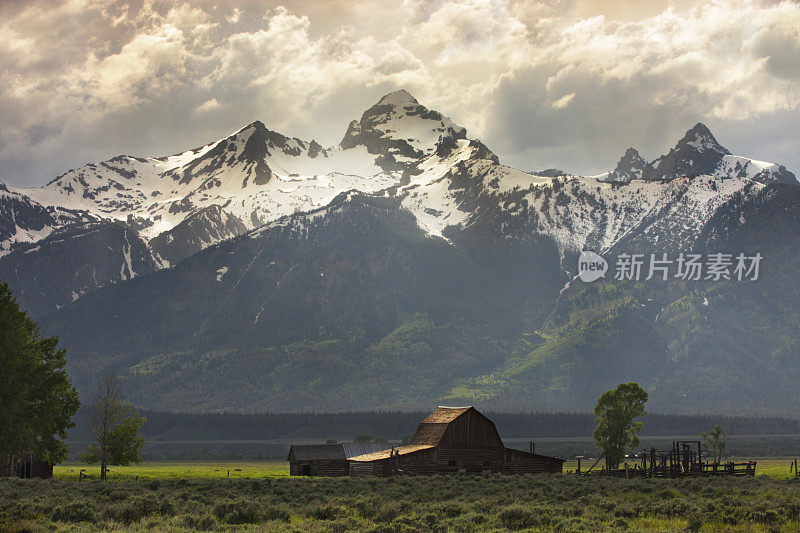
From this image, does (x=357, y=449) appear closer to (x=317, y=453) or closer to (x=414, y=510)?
(x=317, y=453)

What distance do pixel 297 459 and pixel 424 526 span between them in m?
76.8

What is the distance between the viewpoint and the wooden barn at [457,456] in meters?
96.3

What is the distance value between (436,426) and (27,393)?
4848 cm

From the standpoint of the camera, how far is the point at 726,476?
80312mm

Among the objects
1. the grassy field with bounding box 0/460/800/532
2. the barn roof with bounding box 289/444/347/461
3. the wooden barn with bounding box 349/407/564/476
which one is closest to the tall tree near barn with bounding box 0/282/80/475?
the grassy field with bounding box 0/460/800/532

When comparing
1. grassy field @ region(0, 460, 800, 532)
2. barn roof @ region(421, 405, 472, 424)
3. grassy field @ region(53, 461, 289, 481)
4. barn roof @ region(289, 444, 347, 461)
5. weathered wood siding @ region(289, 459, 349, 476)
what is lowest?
grassy field @ region(53, 461, 289, 481)

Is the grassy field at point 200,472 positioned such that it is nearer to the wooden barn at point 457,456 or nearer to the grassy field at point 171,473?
the grassy field at point 171,473

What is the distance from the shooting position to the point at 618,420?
109 meters

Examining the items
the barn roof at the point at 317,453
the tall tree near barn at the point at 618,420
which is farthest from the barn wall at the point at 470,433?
the barn roof at the point at 317,453

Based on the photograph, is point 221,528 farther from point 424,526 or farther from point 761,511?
point 761,511

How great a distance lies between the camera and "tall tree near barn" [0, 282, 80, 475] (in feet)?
213

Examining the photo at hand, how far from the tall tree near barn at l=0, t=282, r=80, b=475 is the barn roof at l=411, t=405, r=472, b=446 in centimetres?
3988

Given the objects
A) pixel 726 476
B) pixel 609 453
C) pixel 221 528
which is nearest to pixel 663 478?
pixel 726 476

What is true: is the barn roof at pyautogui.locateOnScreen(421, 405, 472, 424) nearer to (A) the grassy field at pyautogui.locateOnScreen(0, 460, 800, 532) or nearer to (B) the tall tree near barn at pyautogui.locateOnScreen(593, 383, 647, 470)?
(B) the tall tree near barn at pyautogui.locateOnScreen(593, 383, 647, 470)
